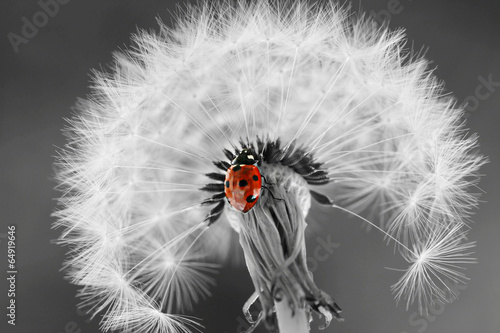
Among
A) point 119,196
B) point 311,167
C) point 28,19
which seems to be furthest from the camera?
point 28,19

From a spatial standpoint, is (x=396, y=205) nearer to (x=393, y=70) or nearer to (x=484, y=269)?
(x=393, y=70)

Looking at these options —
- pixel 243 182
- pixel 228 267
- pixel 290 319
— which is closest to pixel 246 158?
pixel 243 182

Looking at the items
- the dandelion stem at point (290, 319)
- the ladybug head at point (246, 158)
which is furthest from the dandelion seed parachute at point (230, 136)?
the dandelion stem at point (290, 319)

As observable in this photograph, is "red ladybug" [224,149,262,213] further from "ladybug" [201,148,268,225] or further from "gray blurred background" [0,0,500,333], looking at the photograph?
"gray blurred background" [0,0,500,333]

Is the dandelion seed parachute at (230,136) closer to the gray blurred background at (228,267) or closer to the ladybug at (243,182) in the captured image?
the ladybug at (243,182)

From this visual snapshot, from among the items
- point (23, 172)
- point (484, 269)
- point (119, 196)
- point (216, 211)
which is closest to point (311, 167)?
point (216, 211)

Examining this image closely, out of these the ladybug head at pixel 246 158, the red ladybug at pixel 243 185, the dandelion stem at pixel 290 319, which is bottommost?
the dandelion stem at pixel 290 319
